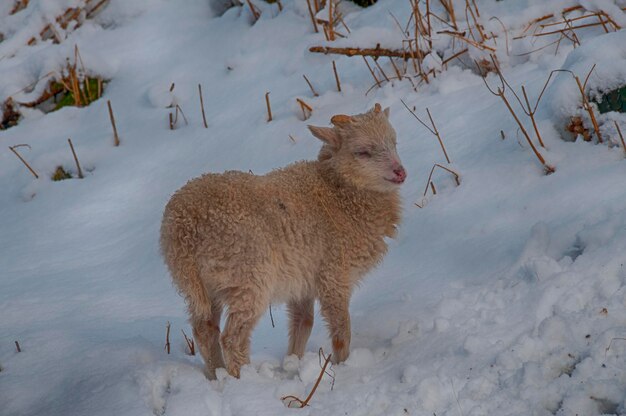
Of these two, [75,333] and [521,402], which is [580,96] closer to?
[521,402]

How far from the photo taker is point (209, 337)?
4.89m

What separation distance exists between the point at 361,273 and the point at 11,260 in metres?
3.63

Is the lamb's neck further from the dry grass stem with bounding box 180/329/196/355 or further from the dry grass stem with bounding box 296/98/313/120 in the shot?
the dry grass stem with bounding box 296/98/313/120

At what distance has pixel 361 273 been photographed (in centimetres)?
514

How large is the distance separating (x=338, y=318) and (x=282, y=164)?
2.59m

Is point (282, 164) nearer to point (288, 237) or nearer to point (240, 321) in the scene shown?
point (288, 237)

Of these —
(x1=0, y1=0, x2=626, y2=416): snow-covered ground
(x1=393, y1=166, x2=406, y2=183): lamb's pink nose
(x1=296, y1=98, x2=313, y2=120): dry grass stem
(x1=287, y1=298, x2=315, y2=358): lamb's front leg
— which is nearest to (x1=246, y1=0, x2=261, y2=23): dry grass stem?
(x1=0, y1=0, x2=626, y2=416): snow-covered ground

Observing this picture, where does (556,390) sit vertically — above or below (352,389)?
above

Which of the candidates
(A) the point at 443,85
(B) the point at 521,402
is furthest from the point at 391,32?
(B) the point at 521,402

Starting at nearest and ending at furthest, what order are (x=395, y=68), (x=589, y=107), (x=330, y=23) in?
(x=589, y=107) → (x=395, y=68) → (x=330, y=23)

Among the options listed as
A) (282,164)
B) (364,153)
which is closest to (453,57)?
(282,164)

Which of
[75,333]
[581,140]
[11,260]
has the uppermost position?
[581,140]

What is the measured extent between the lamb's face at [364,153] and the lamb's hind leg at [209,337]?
1.19m

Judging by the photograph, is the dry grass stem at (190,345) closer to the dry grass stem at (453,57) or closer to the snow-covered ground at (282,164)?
the snow-covered ground at (282,164)
